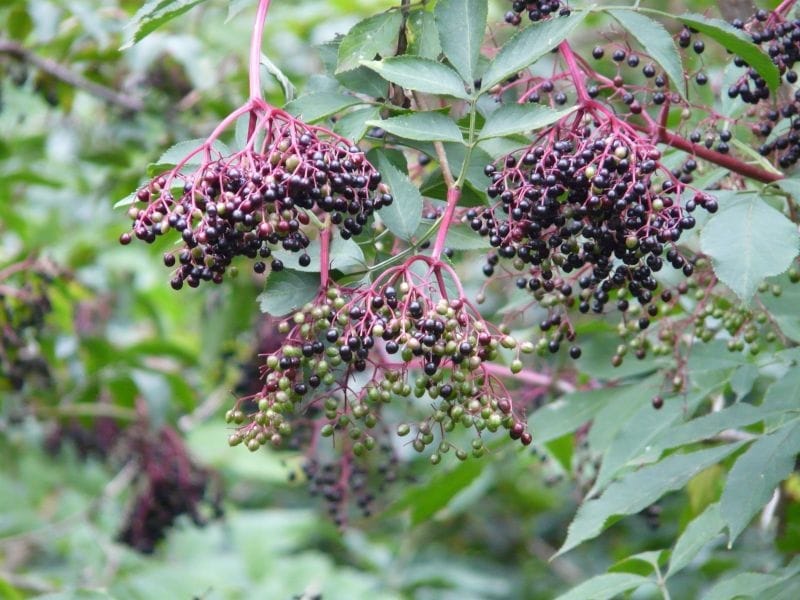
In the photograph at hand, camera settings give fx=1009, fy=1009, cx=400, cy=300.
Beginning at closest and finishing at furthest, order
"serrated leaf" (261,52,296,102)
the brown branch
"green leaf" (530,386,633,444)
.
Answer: "serrated leaf" (261,52,296,102) → "green leaf" (530,386,633,444) → the brown branch

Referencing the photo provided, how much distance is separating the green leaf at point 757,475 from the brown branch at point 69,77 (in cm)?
317

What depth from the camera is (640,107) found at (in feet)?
5.68

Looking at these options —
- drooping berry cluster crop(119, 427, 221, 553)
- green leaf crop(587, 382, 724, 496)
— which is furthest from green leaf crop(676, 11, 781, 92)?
drooping berry cluster crop(119, 427, 221, 553)

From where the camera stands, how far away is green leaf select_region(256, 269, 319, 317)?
61.6 inches

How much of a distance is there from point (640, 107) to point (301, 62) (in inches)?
163

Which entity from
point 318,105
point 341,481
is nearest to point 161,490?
point 341,481

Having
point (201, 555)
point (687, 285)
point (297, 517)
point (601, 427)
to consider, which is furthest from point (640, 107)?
point (201, 555)

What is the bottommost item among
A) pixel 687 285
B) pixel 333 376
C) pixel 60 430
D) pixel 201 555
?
pixel 333 376

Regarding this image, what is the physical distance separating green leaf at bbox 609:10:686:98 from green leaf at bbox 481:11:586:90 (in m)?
0.12

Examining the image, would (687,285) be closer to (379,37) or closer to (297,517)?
(379,37)

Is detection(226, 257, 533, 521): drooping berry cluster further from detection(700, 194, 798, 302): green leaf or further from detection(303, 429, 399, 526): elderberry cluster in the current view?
detection(303, 429, 399, 526): elderberry cluster

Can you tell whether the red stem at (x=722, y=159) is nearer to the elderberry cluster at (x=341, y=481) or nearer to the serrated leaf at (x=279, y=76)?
the serrated leaf at (x=279, y=76)

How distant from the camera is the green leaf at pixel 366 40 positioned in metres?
1.70

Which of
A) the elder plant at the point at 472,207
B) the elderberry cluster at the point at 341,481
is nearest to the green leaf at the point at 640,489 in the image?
the elder plant at the point at 472,207
